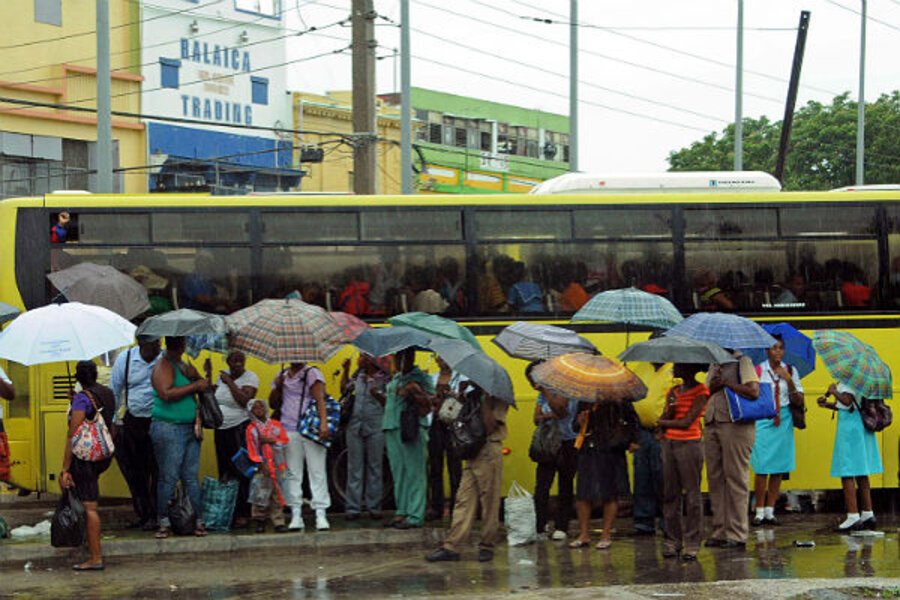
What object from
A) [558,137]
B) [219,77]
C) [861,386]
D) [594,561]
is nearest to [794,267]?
[861,386]

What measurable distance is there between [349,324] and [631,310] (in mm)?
2521

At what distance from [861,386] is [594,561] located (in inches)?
114

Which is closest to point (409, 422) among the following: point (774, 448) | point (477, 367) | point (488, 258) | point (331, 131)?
point (477, 367)

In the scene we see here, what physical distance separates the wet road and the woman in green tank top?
69 cm

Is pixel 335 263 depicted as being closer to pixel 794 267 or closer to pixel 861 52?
pixel 794 267

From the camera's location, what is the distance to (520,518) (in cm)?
1171

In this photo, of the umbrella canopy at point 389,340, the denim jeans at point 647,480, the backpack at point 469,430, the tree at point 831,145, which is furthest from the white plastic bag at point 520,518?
the tree at point 831,145

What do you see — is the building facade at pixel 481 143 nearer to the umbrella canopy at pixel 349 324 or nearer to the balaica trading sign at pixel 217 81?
the balaica trading sign at pixel 217 81

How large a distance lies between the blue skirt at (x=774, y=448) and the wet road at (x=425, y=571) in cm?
112

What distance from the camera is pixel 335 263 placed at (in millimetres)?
13203

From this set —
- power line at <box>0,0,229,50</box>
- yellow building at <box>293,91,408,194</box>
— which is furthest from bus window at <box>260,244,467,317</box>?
yellow building at <box>293,91,408,194</box>

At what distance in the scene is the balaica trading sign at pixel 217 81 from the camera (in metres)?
46.2

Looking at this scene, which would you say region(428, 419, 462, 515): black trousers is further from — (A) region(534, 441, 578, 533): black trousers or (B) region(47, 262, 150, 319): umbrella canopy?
(B) region(47, 262, 150, 319): umbrella canopy

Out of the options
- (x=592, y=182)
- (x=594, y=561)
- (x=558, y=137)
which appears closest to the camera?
(x=594, y=561)
